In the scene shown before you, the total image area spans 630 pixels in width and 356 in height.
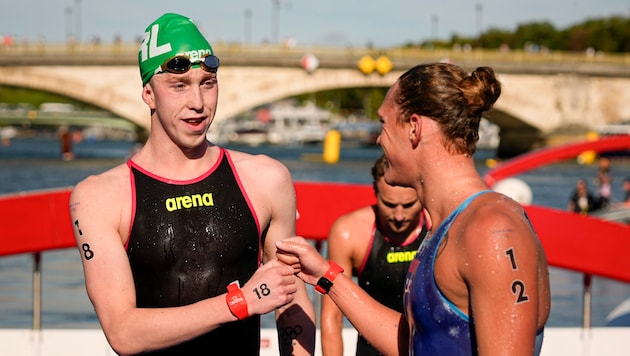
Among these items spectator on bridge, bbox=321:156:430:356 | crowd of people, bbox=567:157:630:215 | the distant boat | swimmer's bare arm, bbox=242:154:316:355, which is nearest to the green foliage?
the distant boat

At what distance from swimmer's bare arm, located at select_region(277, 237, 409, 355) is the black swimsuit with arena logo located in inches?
10.6

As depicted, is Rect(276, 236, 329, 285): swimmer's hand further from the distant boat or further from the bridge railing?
the distant boat

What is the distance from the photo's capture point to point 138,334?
3.59 m

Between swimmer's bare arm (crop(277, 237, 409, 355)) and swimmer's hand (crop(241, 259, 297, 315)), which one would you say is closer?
swimmer's hand (crop(241, 259, 297, 315))

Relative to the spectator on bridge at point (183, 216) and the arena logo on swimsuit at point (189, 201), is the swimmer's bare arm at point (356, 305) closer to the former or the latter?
the spectator on bridge at point (183, 216)

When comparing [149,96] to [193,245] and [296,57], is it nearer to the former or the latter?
[193,245]

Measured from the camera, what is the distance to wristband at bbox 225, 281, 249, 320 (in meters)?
3.59

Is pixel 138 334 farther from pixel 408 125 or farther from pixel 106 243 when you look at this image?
pixel 408 125

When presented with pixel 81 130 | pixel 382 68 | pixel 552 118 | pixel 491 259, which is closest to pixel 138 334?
pixel 491 259

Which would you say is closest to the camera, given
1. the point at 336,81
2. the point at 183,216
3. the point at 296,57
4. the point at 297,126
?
the point at 183,216

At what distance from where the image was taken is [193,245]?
3920mm

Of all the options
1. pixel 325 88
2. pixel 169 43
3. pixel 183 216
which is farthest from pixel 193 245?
pixel 325 88

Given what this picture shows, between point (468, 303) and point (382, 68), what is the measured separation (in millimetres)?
54864

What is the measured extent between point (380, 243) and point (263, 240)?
2.02m
